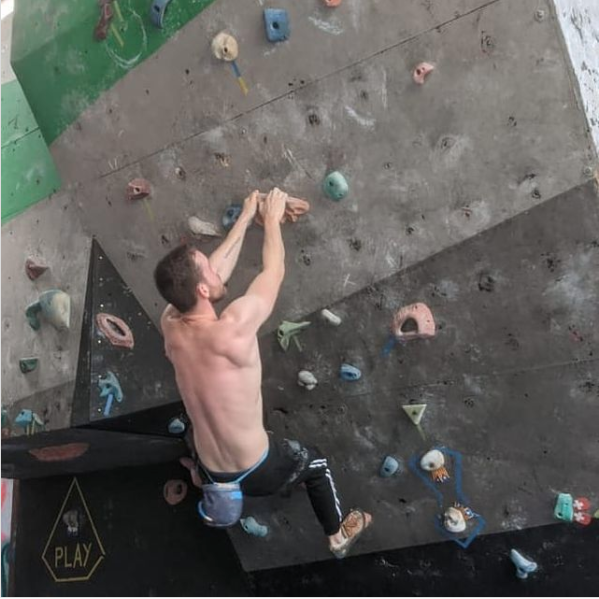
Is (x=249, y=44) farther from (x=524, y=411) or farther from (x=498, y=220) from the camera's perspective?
(x=524, y=411)

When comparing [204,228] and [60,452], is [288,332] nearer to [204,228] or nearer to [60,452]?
[204,228]

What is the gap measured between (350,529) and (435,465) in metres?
0.43

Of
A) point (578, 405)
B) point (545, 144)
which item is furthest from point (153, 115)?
point (578, 405)

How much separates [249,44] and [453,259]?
1.02m

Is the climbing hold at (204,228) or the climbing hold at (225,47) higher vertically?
the climbing hold at (225,47)

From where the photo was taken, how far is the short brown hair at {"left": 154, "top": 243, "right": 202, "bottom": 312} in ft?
7.30

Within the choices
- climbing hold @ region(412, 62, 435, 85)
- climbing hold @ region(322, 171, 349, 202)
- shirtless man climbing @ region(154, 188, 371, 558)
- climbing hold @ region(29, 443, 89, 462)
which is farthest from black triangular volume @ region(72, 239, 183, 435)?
climbing hold @ region(412, 62, 435, 85)

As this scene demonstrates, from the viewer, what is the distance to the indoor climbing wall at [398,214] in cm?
235

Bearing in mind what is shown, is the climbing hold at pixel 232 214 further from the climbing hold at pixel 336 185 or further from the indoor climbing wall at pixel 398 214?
the climbing hold at pixel 336 185

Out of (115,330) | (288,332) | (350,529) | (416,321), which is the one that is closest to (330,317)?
(288,332)

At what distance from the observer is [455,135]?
2406 millimetres

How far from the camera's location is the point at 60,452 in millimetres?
3488

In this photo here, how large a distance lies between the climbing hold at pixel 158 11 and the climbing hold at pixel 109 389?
1350 millimetres

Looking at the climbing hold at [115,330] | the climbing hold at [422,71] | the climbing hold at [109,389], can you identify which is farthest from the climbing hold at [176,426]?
the climbing hold at [422,71]
